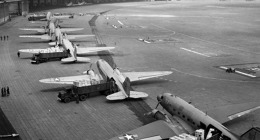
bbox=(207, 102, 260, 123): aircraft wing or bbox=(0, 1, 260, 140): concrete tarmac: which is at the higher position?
bbox=(207, 102, 260, 123): aircraft wing

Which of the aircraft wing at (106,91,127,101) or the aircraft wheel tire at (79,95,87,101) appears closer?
the aircraft wing at (106,91,127,101)

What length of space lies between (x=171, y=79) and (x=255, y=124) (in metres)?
21.8

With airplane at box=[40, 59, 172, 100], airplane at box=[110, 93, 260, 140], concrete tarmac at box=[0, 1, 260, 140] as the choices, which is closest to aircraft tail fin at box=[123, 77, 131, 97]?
airplane at box=[40, 59, 172, 100]

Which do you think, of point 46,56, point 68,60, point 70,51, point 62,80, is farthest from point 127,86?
A: point 46,56

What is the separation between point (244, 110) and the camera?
4012cm

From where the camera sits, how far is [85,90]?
48312 millimetres

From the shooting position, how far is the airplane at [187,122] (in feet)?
105

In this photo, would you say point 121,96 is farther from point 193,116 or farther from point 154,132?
point 154,132

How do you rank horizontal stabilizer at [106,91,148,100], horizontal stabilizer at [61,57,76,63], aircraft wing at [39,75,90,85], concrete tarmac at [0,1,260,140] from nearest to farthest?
concrete tarmac at [0,1,260,140]
horizontal stabilizer at [106,91,148,100]
aircraft wing at [39,75,90,85]
horizontal stabilizer at [61,57,76,63]

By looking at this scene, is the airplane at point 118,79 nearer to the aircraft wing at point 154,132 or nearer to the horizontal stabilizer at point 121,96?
the horizontal stabilizer at point 121,96

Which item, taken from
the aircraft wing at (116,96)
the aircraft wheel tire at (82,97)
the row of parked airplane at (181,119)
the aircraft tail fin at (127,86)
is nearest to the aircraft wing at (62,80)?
the aircraft wheel tire at (82,97)

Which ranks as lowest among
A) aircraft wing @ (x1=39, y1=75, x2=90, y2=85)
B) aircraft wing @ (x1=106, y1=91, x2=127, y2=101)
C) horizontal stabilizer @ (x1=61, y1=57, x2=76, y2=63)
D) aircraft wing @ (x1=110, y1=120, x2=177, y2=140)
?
horizontal stabilizer @ (x1=61, y1=57, x2=76, y2=63)

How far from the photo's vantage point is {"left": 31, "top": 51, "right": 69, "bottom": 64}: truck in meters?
71.2

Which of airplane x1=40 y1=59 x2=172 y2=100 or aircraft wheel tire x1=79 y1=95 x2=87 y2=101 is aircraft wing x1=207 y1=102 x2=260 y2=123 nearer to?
airplane x1=40 y1=59 x2=172 y2=100
